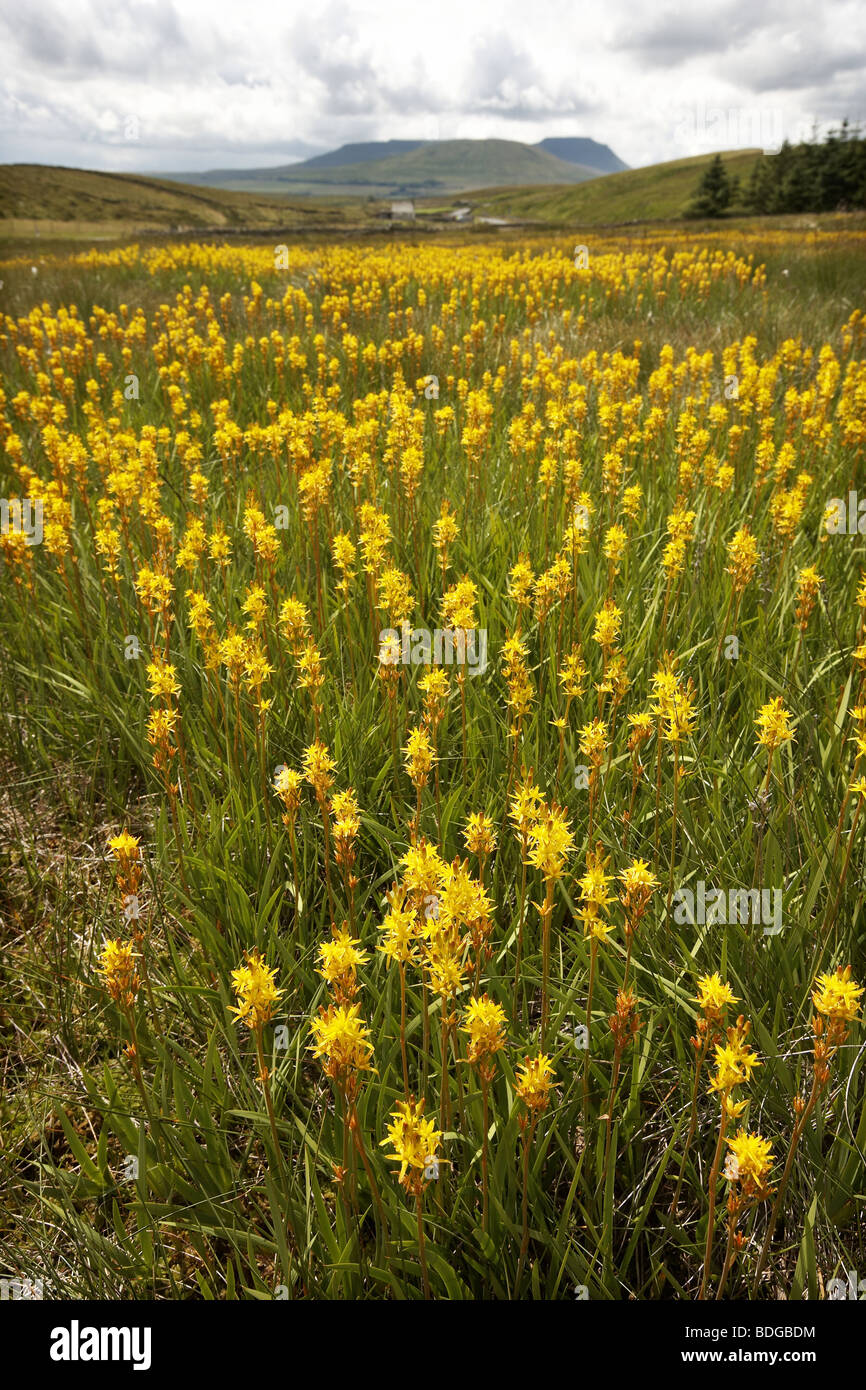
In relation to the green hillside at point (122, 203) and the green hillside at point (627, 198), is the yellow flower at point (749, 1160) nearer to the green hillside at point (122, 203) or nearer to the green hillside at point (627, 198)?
the green hillside at point (122, 203)

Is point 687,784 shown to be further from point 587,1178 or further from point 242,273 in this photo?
point 242,273

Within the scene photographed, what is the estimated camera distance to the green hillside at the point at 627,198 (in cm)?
8294

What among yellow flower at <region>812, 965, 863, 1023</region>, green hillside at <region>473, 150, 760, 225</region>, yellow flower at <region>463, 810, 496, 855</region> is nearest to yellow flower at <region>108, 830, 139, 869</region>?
yellow flower at <region>463, 810, 496, 855</region>

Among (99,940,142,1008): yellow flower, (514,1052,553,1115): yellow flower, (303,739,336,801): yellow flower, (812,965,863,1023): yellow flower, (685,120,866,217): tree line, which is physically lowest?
(514,1052,553,1115): yellow flower

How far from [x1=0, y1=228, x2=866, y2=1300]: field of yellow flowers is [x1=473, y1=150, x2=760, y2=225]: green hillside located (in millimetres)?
86344

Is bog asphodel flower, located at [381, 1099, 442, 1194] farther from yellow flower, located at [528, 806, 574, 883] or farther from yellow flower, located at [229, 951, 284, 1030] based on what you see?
yellow flower, located at [528, 806, 574, 883]

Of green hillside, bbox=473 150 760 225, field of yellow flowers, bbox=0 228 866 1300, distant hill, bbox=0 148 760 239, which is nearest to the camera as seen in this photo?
field of yellow flowers, bbox=0 228 866 1300

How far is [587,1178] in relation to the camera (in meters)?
1.69

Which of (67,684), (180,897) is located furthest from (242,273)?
(180,897)

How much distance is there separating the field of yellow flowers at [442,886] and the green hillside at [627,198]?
86344mm

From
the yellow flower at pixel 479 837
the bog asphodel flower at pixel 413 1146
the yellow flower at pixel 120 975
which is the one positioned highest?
the yellow flower at pixel 479 837

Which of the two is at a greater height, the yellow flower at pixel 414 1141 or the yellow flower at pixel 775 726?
the yellow flower at pixel 775 726

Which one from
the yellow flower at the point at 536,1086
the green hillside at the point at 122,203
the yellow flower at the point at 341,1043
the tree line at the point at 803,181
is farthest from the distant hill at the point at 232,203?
the yellow flower at the point at 536,1086

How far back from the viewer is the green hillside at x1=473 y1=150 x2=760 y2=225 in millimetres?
82938
